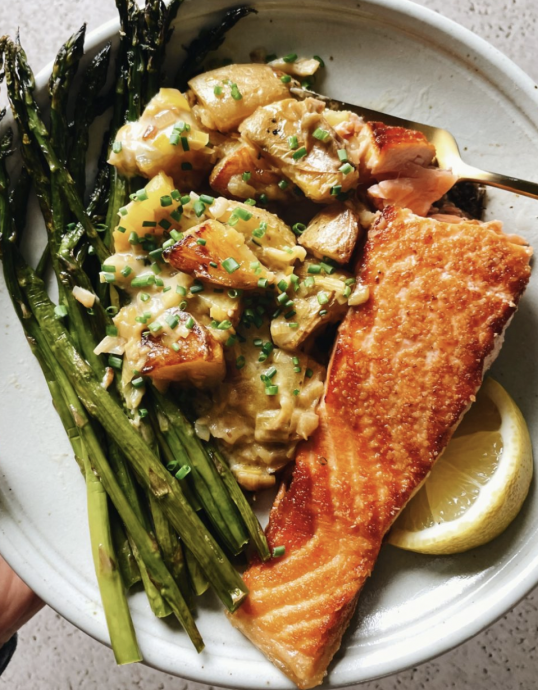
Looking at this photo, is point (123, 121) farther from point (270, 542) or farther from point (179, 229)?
point (270, 542)

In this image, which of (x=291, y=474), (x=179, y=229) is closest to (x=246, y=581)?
(x=291, y=474)

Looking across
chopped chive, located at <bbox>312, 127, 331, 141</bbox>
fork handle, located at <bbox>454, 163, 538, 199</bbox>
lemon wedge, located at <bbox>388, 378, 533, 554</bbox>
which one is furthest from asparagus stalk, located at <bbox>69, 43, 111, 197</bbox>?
lemon wedge, located at <bbox>388, 378, 533, 554</bbox>

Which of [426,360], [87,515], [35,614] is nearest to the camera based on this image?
[426,360]

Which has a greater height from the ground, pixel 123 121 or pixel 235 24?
pixel 235 24

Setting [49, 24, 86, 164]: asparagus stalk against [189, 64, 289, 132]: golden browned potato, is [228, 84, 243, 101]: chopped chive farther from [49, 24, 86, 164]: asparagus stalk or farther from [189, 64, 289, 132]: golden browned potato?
[49, 24, 86, 164]: asparagus stalk

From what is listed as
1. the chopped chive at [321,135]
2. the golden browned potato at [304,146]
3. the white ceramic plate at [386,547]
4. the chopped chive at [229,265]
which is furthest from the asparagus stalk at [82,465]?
the chopped chive at [321,135]

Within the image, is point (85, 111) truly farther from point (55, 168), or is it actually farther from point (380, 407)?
point (380, 407)

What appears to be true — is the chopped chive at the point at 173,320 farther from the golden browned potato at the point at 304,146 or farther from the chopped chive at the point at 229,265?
the golden browned potato at the point at 304,146

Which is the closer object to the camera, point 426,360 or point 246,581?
point 426,360
